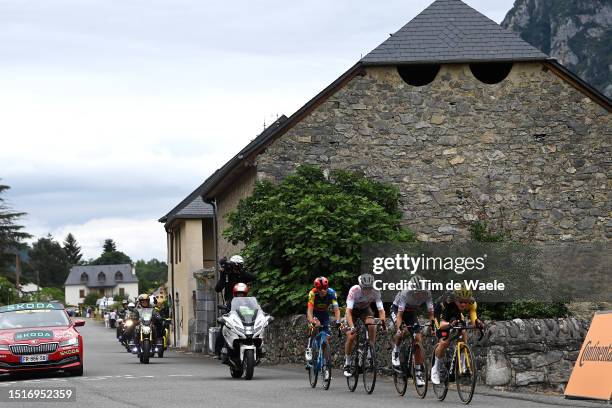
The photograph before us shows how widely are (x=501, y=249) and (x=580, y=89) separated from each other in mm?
5357

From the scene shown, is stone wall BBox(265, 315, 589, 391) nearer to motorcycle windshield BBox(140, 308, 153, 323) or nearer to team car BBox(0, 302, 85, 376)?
team car BBox(0, 302, 85, 376)

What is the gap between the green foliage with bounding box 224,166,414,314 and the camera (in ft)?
85.9

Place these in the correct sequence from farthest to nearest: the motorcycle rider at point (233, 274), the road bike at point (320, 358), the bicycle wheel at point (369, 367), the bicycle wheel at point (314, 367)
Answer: the motorcycle rider at point (233, 274)
the bicycle wheel at point (314, 367)
the road bike at point (320, 358)
the bicycle wheel at point (369, 367)

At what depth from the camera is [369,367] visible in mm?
16734

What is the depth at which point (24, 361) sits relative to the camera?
20.6m

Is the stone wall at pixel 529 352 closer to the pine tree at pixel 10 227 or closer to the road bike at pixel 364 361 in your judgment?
the road bike at pixel 364 361

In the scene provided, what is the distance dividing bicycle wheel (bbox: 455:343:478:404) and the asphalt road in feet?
0.57

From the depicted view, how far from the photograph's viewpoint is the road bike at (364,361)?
54.4 feet

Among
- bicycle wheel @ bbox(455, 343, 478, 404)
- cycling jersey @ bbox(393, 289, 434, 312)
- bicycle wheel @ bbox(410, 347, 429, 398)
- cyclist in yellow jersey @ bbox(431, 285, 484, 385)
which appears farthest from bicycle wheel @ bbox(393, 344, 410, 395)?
bicycle wheel @ bbox(455, 343, 478, 404)

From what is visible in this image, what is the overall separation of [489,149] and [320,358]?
585 inches

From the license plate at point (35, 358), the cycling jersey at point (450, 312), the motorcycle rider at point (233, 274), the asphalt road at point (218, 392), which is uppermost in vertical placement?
the motorcycle rider at point (233, 274)

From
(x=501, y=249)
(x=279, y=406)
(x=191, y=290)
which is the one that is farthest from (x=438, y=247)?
(x=191, y=290)

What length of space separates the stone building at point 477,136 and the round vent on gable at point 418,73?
0.09 feet

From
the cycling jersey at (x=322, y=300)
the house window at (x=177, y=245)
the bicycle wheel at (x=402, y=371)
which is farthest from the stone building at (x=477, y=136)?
the house window at (x=177, y=245)
